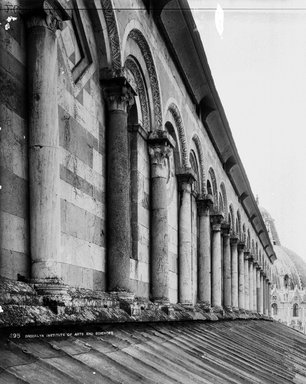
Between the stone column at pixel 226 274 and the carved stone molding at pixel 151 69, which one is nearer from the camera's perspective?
the carved stone molding at pixel 151 69

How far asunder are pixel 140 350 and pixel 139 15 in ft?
18.7

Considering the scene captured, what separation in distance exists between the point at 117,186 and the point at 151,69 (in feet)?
10.7

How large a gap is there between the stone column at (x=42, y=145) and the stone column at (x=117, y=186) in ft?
8.00

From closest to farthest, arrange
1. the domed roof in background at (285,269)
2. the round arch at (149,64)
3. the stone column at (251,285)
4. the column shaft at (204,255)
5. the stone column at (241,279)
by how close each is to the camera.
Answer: the round arch at (149,64), the column shaft at (204,255), the stone column at (241,279), the stone column at (251,285), the domed roof in background at (285,269)

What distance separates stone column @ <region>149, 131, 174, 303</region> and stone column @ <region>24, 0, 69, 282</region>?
204 inches

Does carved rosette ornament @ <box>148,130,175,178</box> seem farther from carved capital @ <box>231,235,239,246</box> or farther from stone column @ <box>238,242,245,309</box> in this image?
stone column @ <box>238,242,245,309</box>

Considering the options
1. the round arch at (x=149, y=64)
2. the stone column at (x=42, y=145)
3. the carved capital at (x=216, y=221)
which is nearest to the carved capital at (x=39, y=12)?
the stone column at (x=42, y=145)

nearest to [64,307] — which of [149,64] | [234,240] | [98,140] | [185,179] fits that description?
[98,140]

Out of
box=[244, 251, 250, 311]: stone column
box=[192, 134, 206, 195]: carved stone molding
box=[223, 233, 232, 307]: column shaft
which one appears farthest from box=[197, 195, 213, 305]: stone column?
box=[244, 251, 250, 311]: stone column

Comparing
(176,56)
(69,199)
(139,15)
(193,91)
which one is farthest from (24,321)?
(193,91)

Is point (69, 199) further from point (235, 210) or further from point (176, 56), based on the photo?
point (235, 210)

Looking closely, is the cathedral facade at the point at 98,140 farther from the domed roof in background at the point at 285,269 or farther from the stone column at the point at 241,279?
the domed roof in background at the point at 285,269

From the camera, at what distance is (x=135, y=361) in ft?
18.4

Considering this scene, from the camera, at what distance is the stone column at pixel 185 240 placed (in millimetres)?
14258
